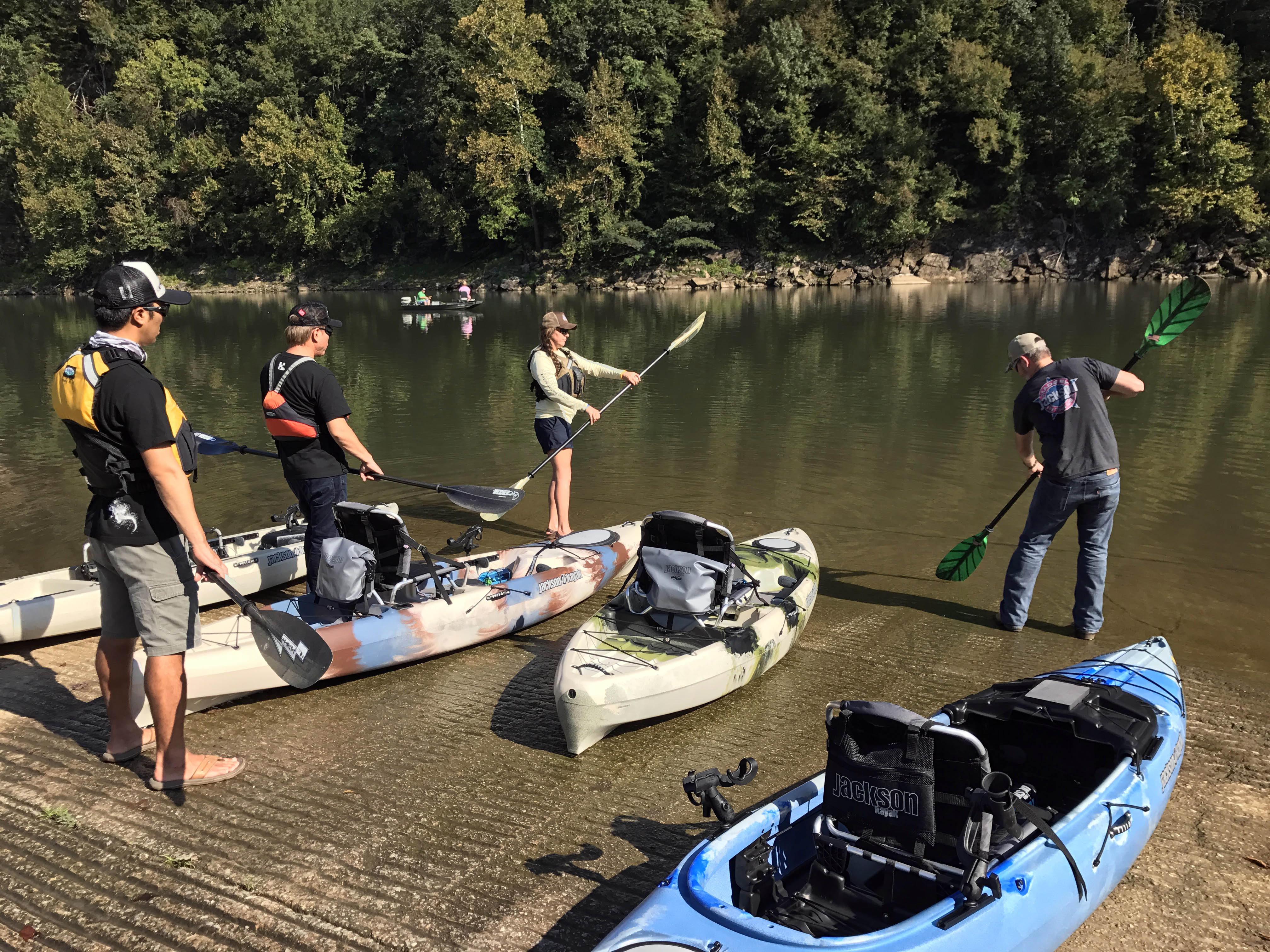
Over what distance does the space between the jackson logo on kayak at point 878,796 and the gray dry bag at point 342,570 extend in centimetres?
361

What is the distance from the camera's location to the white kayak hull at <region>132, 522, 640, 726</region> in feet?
17.3

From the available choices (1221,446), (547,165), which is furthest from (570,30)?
(1221,446)

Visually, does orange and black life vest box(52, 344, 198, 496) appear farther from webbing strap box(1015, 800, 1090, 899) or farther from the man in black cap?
webbing strap box(1015, 800, 1090, 899)

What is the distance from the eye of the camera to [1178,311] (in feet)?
23.0

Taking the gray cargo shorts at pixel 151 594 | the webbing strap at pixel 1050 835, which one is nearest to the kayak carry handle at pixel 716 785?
the webbing strap at pixel 1050 835

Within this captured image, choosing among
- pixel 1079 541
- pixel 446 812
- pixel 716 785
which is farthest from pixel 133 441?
pixel 1079 541

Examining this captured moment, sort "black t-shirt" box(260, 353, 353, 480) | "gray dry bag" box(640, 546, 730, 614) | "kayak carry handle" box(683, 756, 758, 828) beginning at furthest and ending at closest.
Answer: "black t-shirt" box(260, 353, 353, 480)
"gray dry bag" box(640, 546, 730, 614)
"kayak carry handle" box(683, 756, 758, 828)

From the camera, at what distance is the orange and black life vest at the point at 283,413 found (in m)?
5.68

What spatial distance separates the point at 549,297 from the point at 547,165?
11.8 meters

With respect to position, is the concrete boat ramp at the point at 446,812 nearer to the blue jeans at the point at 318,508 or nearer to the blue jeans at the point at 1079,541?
the blue jeans at the point at 1079,541

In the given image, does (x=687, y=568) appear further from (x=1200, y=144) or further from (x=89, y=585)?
(x=1200, y=144)

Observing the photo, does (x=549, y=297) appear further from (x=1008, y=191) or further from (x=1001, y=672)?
(x=1001, y=672)

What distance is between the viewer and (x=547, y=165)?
53.1 metres

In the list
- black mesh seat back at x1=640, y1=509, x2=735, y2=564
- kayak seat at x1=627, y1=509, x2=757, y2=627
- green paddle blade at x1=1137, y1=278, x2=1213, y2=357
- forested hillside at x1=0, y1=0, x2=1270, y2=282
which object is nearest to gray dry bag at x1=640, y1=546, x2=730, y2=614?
kayak seat at x1=627, y1=509, x2=757, y2=627
